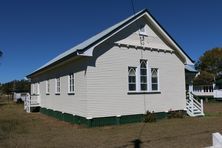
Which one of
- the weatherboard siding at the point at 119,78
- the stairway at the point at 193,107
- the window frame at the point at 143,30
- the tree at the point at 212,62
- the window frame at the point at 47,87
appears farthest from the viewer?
the tree at the point at 212,62

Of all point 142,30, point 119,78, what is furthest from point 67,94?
point 142,30

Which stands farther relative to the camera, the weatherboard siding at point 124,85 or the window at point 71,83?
the window at point 71,83

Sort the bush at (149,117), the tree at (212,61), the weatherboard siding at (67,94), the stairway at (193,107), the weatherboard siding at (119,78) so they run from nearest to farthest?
the weatherboard siding at (119,78) < the weatherboard siding at (67,94) < the bush at (149,117) < the stairway at (193,107) < the tree at (212,61)

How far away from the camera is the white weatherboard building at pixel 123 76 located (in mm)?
13984

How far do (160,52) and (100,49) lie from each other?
4491 millimetres

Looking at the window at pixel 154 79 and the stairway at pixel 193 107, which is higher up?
the window at pixel 154 79

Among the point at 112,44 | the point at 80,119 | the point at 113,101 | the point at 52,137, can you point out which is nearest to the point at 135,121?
the point at 113,101

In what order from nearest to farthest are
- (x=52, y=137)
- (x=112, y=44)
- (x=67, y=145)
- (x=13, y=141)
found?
(x=67, y=145)
(x=13, y=141)
(x=52, y=137)
(x=112, y=44)

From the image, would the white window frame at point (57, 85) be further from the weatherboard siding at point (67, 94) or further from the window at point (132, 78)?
the window at point (132, 78)

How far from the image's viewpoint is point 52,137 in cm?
1105

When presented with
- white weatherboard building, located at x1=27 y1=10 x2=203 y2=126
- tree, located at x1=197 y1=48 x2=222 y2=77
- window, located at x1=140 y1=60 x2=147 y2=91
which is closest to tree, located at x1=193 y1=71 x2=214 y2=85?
tree, located at x1=197 y1=48 x2=222 y2=77

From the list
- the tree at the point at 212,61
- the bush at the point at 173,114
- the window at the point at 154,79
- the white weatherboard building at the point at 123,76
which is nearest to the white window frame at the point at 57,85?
the white weatherboard building at the point at 123,76

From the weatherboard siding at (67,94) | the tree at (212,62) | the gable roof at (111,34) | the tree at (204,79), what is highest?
the tree at (212,62)

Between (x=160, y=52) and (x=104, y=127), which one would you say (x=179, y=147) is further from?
(x=160, y=52)
